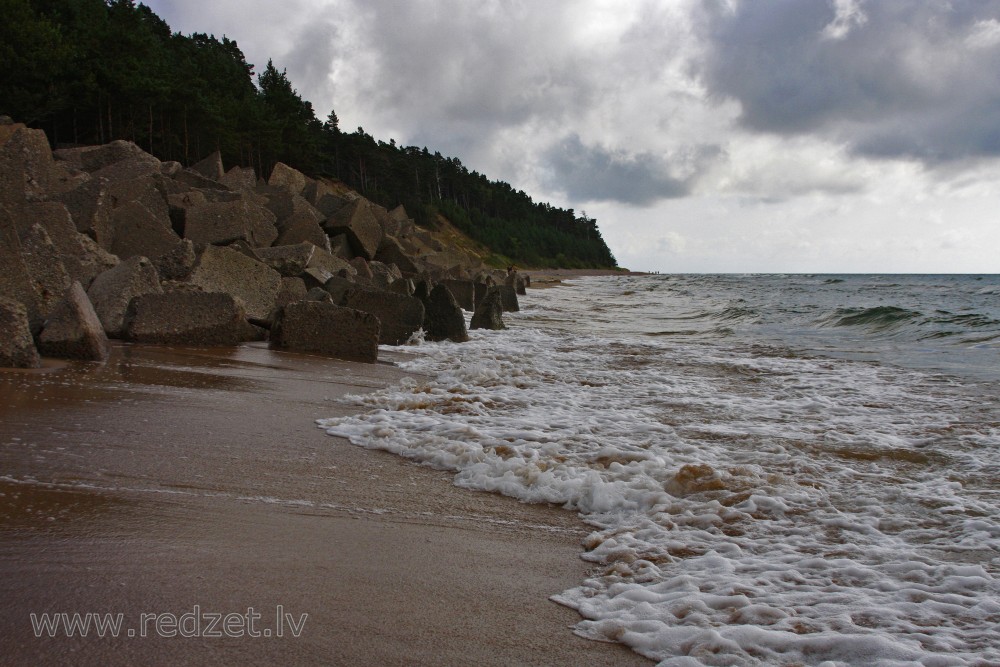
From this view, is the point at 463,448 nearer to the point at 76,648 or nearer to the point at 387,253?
the point at 76,648

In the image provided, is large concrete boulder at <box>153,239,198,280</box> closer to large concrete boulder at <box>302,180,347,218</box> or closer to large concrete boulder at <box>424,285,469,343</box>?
large concrete boulder at <box>424,285,469,343</box>

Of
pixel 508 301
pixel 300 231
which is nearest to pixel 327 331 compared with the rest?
pixel 300 231

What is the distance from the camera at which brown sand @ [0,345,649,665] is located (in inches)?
71.2

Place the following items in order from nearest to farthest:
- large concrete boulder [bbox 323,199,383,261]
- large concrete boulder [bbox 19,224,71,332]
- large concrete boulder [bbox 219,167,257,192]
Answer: large concrete boulder [bbox 19,224,71,332]
large concrete boulder [bbox 323,199,383,261]
large concrete boulder [bbox 219,167,257,192]

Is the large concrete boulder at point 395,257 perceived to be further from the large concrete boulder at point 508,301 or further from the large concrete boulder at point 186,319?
the large concrete boulder at point 186,319

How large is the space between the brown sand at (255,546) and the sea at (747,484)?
0.81 feet

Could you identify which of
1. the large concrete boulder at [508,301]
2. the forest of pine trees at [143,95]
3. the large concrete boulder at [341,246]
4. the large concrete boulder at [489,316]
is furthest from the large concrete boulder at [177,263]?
the forest of pine trees at [143,95]

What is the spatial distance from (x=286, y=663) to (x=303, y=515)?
1.05 metres

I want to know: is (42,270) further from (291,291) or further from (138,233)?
(291,291)

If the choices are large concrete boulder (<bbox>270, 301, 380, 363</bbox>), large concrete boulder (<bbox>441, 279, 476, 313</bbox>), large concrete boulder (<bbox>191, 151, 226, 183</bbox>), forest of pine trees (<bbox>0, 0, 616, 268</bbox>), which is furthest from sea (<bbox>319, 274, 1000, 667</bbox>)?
forest of pine trees (<bbox>0, 0, 616, 268</bbox>)

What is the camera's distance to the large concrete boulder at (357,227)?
50.8ft

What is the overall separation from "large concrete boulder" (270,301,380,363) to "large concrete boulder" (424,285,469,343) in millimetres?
2298

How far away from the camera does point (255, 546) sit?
233 centimetres

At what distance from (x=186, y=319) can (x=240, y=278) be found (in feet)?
4.95
